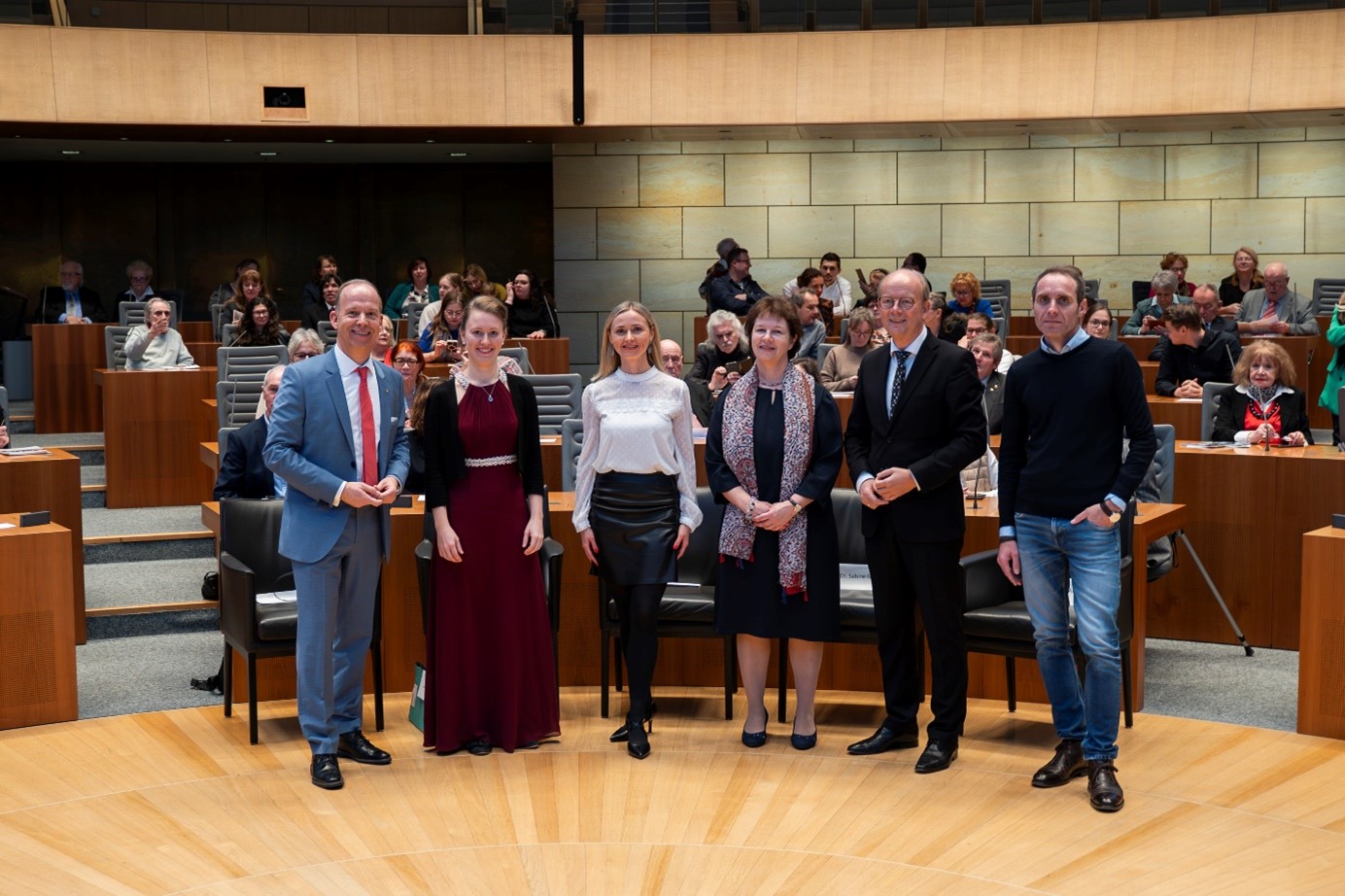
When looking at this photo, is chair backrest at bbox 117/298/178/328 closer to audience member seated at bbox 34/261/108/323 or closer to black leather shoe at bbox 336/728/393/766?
audience member seated at bbox 34/261/108/323

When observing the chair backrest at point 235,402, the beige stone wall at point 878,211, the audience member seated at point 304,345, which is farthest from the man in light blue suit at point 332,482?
the beige stone wall at point 878,211

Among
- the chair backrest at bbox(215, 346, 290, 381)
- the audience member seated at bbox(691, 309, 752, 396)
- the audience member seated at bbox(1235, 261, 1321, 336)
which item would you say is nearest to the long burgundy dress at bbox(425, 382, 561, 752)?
the audience member seated at bbox(691, 309, 752, 396)

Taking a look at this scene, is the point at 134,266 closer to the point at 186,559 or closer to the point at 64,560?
the point at 186,559

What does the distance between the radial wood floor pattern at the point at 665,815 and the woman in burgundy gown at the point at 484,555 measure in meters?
0.15

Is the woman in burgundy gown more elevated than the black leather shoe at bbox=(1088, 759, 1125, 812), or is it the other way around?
the woman in burgundy gown

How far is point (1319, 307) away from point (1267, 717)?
22.9ft

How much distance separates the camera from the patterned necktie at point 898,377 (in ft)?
14.3

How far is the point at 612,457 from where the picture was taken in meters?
4.54

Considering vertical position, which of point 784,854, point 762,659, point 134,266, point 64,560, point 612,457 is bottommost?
point 784,854

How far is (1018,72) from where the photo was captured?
38.1 feet

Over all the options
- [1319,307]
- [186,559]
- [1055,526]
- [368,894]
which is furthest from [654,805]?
[1319,307]

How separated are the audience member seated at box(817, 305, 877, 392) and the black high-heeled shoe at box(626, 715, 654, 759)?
4.12 meters

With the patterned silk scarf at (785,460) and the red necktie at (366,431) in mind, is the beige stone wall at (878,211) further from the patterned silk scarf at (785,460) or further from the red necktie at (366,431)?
the red necktie at (366,431)

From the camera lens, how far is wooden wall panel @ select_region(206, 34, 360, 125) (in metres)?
11.4
